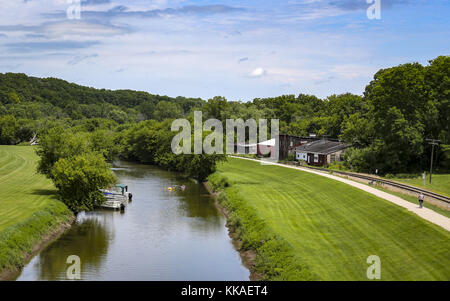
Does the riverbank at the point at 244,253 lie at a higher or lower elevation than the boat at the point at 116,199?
lower

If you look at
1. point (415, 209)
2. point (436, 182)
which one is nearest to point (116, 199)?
point (415, 209)

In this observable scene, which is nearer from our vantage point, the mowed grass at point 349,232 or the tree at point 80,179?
the mowed grass at point 349,232

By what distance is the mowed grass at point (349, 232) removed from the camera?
27.5 meters

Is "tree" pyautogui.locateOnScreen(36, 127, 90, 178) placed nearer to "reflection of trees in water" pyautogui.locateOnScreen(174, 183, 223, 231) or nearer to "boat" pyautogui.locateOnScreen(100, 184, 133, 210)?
"boat" pyautogui.locateOnScreen(100, 184, 133, 210)

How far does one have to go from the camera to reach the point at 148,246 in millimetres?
37969

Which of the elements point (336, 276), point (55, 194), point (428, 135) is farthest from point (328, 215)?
point (428, 135)

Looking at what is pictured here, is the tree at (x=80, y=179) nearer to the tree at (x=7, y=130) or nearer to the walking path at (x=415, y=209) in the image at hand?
the walking path at (x=415, y=209)

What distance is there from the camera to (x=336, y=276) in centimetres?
2691

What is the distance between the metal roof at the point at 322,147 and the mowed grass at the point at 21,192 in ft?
150

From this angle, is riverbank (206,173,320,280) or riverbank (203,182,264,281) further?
riverbank (203,182,264,281)

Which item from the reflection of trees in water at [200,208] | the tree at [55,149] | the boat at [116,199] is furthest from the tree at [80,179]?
the reflection of trees in water at [200,208]

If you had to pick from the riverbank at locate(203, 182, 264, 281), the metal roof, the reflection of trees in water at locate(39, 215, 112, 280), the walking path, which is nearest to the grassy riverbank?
the reflection of trees in water at locate(39, 215, 112, 280)

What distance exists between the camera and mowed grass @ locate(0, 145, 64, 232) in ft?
132
